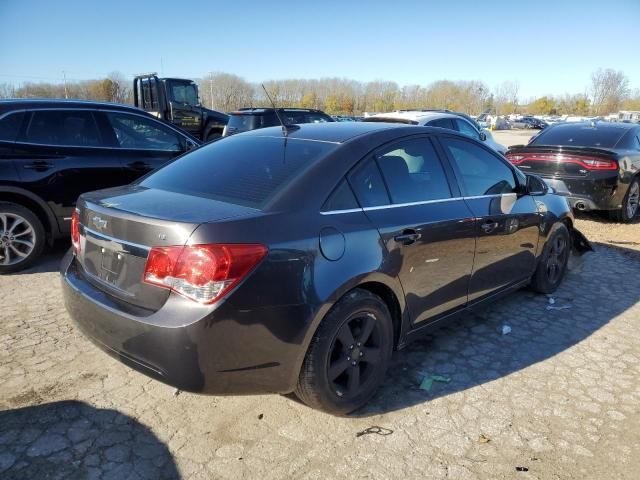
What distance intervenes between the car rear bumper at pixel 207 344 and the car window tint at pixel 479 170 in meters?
1.96

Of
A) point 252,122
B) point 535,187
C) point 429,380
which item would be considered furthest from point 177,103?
point 429,380

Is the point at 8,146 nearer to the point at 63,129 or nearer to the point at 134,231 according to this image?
the point at 63,129

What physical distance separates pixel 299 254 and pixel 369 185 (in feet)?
2.60

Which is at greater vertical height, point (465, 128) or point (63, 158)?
point (465, 128)

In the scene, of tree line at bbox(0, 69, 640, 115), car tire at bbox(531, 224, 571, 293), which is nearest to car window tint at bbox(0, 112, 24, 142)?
car tire at bbox(531, 224, 571, 293)

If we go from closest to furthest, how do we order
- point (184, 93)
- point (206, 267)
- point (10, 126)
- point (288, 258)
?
1. point (206, 267)
2. point (288, 258)
3. point (10, 126)
4. point (184, 93)

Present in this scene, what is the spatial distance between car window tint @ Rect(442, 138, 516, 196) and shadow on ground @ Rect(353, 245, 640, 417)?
1.02 meters

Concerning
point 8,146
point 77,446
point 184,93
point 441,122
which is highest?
point 184,93

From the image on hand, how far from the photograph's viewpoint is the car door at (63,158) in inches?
202

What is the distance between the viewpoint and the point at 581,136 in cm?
862

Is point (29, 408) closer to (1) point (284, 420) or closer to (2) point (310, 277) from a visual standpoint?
(1) point (284, 420)

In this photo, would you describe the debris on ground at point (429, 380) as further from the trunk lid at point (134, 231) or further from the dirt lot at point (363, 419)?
the trunk lid at point (134, 231)

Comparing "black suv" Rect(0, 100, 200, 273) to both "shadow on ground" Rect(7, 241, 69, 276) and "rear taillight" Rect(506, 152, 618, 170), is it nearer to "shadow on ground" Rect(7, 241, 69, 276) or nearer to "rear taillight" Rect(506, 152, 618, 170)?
"shadow on ground" Rect(7, 241, 69, 276)

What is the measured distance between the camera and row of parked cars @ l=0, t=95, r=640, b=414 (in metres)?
2.30
